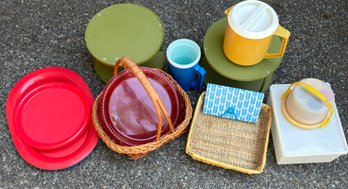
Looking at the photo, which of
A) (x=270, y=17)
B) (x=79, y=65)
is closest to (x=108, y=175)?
(x=79, y=65)

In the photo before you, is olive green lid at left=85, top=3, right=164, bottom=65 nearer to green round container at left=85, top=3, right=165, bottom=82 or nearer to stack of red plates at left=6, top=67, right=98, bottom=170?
green round container at left=85, top=3, right=165, bottom=82

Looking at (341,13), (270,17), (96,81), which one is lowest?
(96,81)

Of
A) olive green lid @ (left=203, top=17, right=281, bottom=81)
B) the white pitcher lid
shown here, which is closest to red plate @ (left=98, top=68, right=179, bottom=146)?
olive green lid @ (left=203, top=17, right=281, bottom=81)

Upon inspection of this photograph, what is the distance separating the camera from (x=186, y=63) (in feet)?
4.42

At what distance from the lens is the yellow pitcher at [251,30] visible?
116 cm

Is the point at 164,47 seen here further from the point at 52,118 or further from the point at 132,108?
the point at 52,118

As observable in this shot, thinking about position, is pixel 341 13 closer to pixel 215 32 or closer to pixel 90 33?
pixel 215 32

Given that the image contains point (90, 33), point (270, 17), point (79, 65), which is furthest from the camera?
point (79, 65)

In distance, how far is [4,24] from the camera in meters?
1.50

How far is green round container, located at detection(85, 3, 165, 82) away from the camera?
4.18 feet

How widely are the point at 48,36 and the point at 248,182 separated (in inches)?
31.6

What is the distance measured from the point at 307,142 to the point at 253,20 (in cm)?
37

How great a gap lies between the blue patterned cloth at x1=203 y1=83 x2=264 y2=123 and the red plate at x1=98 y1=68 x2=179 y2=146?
103 mm

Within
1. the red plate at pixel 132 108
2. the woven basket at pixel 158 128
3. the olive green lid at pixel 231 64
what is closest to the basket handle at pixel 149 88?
the woven basket at pixel 158 128
